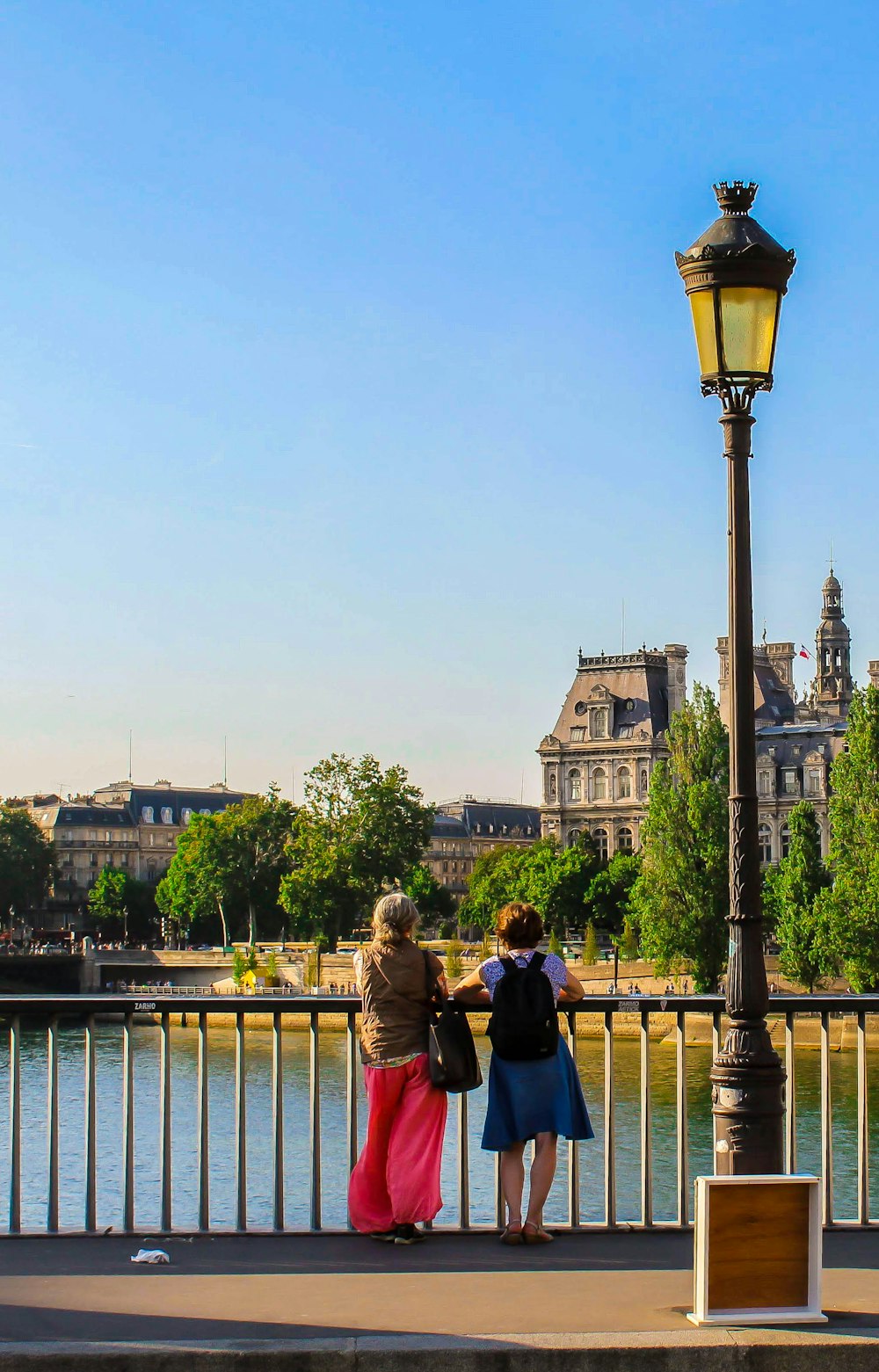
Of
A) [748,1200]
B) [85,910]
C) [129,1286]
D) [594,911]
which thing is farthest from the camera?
[85,910]

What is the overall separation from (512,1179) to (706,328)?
13.6ft

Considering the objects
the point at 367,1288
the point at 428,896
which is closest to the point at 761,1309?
the point at 367,1288

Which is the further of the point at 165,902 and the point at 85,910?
the point at 85,910

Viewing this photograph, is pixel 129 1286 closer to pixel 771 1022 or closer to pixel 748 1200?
pixel 748 1200

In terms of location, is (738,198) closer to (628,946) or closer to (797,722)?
(628,946)

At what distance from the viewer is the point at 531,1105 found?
899 cm

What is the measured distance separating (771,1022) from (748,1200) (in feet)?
151

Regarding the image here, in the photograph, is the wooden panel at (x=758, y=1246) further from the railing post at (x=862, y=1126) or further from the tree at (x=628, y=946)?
the tree at (x=628, y=946)

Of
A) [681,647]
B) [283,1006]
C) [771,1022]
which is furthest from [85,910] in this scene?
[283,1006]

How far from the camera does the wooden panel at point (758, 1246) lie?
24.5ft

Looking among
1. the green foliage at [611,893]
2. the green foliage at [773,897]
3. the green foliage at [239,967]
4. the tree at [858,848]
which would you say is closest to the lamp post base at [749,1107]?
the tree at [858,848]

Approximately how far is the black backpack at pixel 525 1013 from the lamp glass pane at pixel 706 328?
9.68 feet

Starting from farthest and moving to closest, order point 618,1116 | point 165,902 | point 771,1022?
point 165,902 < point 771,1022 < point 618,1116

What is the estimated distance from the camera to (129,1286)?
8031mm
